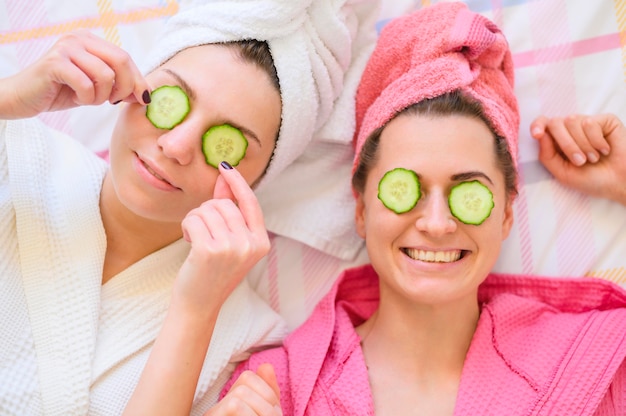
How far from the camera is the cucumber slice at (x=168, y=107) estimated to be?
2.17 m

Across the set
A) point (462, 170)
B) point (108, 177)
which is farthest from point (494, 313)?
Result: point (108, 177)

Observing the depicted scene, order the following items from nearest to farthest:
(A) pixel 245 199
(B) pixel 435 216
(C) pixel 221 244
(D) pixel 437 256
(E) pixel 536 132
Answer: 1. (C) pixel 221 244
2. (A) pixel 245 199
3. (B) pixel 435 216
4. (D) pixel 437 256
5. (E) pixel 536 132

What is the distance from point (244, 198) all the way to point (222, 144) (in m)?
0.23

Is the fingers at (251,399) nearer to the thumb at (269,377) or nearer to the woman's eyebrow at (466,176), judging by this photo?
Answer: the thumb at (269,377)

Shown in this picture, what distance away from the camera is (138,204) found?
2262mm

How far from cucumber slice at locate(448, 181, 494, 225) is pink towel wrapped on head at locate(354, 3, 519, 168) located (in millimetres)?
266

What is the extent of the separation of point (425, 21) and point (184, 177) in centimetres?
106

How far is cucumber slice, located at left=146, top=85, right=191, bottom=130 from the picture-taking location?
7.11ft

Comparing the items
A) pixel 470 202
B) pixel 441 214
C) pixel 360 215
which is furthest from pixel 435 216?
pixel 360 215

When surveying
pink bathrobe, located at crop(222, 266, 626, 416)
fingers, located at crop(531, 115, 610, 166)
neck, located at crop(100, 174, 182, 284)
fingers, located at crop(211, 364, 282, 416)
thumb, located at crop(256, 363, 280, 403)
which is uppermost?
fingers, located at crop(531, 115, 610, 166)

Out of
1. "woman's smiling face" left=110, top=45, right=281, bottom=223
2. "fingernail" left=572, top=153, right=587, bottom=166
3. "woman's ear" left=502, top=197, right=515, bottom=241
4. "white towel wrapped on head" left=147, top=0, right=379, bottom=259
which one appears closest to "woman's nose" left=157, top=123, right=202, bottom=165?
"woman's smiling face" left=110, top=45, right=281, bottom=223

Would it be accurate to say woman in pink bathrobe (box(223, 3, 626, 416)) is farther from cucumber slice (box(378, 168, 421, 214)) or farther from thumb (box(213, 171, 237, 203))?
thumb (box(213, 171, 237, 203))

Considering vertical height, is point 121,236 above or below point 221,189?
below

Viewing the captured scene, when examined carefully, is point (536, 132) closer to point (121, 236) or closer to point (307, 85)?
point (307, 85)
